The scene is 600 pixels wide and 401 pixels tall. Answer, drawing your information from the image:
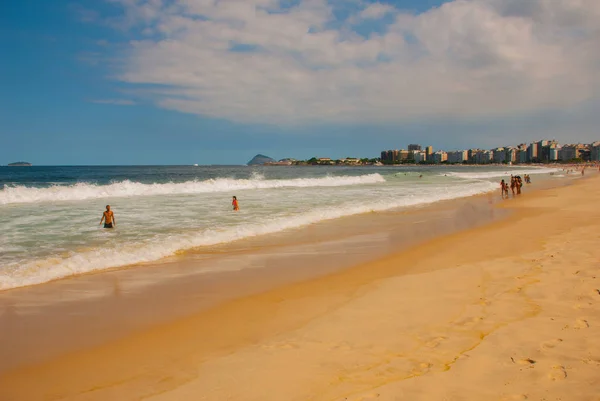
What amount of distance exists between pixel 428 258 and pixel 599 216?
991cm

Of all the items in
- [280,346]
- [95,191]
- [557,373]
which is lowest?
[280,346]

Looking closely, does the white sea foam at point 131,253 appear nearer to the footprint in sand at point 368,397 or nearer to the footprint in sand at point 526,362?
the footprint in sand at point 368,397

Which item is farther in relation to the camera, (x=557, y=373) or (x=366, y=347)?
(x=366, y=347)

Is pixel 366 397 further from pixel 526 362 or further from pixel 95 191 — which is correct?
pixel 95 191

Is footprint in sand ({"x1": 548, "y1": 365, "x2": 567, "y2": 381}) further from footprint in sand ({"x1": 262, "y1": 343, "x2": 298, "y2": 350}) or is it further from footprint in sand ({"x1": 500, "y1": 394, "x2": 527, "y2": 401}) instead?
footprint in sand ({"x1": 262, "y1": 343, "x2": 298, "y2": 350})

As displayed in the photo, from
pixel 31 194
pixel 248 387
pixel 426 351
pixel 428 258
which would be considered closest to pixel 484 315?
pixel 426 351

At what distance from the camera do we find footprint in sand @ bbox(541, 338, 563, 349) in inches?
163

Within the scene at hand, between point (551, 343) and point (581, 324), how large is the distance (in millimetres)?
807

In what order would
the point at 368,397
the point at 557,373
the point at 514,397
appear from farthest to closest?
the point at 557,373, the point at 368,397, the point at 514,397

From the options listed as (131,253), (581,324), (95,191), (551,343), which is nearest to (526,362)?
(551,343)

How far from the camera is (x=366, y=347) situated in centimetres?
444

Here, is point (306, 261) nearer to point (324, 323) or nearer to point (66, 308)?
point (324, 323)

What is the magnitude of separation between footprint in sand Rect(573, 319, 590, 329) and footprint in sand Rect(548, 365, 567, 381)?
3.88 ft

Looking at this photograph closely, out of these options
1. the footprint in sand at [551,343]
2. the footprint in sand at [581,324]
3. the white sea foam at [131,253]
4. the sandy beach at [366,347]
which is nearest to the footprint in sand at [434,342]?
the sandy beach at [366,347]
